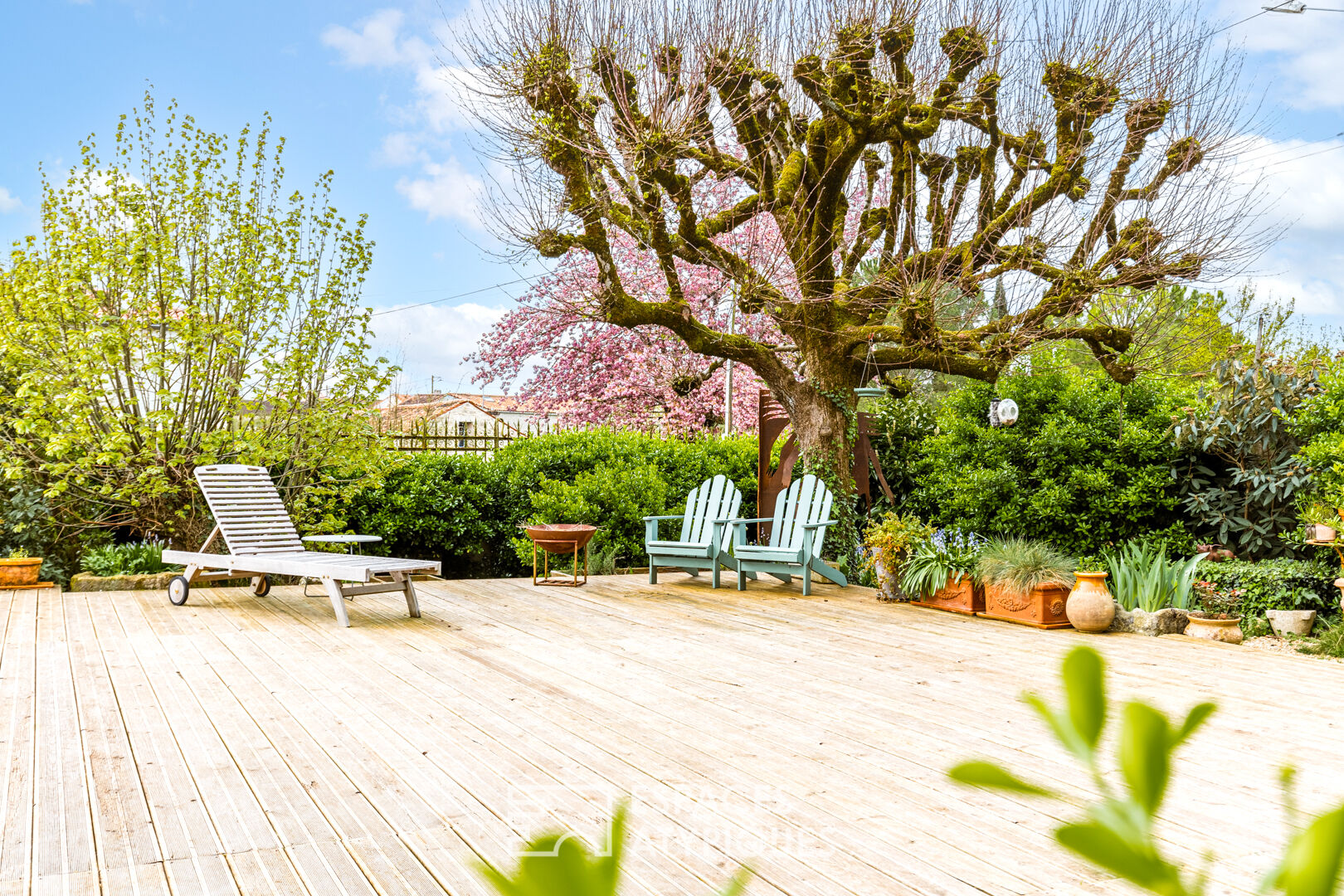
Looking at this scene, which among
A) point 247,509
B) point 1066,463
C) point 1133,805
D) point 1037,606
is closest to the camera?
point 1133,805

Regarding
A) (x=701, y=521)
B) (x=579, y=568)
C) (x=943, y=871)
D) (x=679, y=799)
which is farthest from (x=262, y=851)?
(x=579, y=568)

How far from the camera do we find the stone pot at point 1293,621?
219 inches

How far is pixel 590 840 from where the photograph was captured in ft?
8.02

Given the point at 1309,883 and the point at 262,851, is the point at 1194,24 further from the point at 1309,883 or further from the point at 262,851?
the point at 1309,883

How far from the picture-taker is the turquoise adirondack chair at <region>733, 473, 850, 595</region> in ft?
24.1

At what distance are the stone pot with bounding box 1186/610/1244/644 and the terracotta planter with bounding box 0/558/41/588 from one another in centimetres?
778

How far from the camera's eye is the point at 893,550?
7.23 metres

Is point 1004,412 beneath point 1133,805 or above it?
above

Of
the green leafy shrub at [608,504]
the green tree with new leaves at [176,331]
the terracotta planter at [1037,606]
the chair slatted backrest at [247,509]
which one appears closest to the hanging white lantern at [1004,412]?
the terracotta planter at [1037,606]

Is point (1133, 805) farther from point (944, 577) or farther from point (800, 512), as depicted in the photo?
point (800, 512)

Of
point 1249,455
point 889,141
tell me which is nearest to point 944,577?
point 1249,455

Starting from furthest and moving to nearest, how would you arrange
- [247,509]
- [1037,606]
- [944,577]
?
[944,577], [247,509], [1037,606]

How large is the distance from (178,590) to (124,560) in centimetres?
118

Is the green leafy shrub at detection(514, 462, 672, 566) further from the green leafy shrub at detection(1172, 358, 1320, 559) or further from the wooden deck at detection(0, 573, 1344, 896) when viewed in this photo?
the green leafy shrub at detection(1172, 358, 1320, 559)
